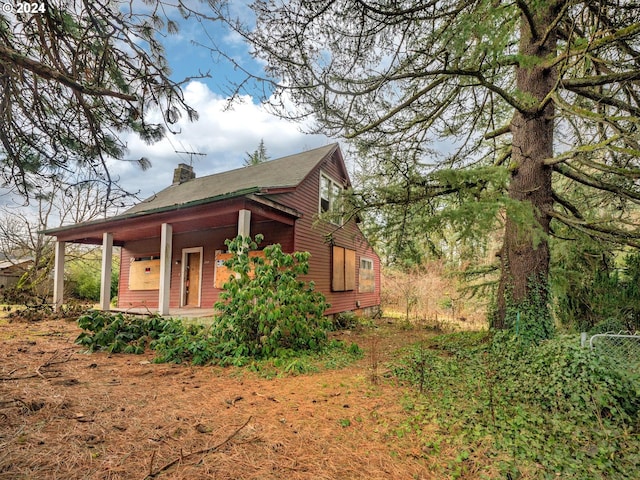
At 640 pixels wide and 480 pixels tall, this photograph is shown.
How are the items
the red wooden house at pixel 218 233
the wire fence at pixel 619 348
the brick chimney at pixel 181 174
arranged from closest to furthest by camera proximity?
1. the wire fence at pixel 619 348
2. the red wooden house at pixel 218 233
3. the brick chimney at pixel 181 174

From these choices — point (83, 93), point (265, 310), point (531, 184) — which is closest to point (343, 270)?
point (265, 310)

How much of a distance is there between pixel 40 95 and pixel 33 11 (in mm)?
1060

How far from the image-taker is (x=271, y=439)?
255cm

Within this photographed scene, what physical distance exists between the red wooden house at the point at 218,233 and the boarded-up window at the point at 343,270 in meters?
0.03

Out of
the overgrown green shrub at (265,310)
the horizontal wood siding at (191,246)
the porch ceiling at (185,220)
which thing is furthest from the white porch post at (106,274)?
the overgrown green shrub at (265,310)

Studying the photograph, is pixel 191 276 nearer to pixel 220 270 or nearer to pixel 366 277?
pixel 220 270

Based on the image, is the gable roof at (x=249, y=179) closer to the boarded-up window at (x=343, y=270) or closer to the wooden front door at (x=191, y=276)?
the wooden front door at (x=191, y=276)

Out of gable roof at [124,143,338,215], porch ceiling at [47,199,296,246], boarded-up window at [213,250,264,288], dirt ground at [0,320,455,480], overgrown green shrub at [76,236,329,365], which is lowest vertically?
dirt ground at [0,320,455,480]

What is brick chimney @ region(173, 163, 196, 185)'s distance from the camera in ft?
44.5

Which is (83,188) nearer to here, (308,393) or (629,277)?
(308,393)

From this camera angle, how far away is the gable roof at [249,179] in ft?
29.6

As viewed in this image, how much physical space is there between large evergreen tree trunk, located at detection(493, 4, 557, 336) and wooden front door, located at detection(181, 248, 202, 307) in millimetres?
8355

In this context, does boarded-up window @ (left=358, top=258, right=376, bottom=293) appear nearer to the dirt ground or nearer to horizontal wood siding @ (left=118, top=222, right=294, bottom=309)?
horizontal wood siding @ (left=118, top=222, right=294, bottom=309)

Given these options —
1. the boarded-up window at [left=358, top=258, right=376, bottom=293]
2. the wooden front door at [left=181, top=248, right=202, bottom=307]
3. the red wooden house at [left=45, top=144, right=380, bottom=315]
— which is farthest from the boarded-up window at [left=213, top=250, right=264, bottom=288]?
the boarded-up window at [left=358, top=258, right=376, bottom=293]
